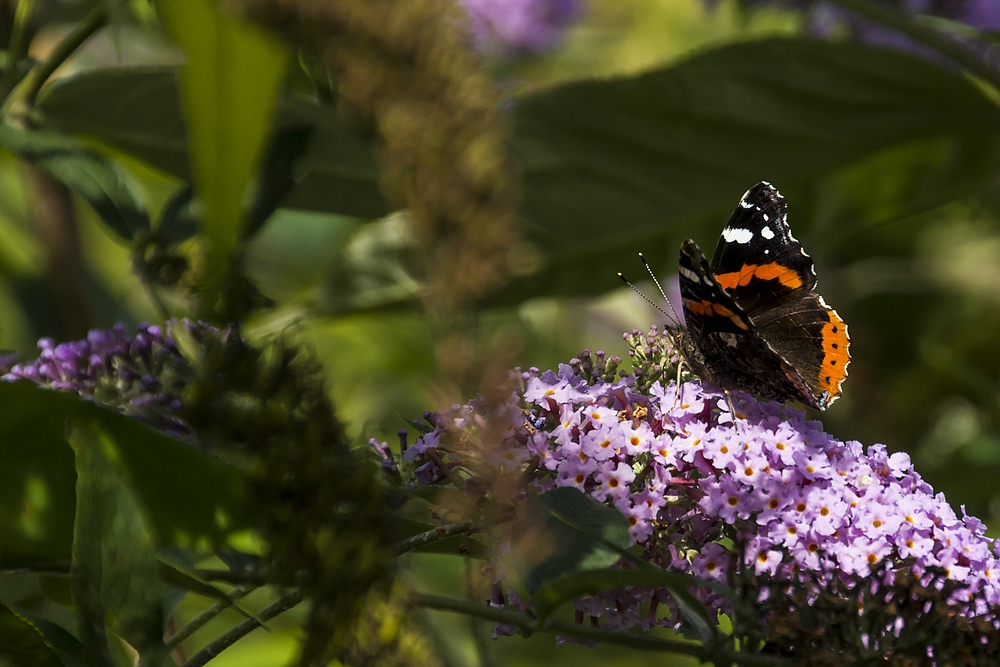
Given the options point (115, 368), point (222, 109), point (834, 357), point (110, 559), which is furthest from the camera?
point (834, 357)

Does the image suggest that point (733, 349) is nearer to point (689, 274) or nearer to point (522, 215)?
point (689, 274)

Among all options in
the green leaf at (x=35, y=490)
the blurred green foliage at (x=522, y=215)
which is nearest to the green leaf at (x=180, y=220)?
the blurred green foliage at (x=522, y=215)

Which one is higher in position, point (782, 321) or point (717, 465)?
point (782, 321)

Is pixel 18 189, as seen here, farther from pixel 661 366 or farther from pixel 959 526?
pixel 959 526

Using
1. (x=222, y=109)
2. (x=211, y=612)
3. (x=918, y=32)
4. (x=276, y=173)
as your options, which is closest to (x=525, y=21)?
(x=918, y=32)

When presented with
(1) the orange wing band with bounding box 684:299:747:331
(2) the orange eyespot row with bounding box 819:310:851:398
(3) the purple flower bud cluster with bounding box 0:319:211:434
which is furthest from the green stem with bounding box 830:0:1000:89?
(3) the purple flower bud cluster with bounding box 0:319:211:434

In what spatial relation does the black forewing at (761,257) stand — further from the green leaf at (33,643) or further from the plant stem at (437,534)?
the green leaf at (33,643)

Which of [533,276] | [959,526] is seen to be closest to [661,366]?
[959,526]
